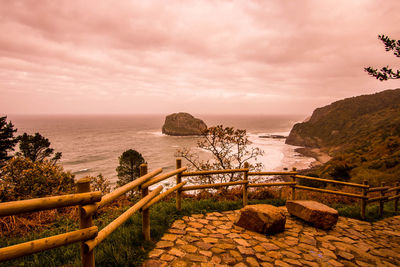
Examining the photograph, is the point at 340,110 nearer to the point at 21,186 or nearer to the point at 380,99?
the point at 380,99

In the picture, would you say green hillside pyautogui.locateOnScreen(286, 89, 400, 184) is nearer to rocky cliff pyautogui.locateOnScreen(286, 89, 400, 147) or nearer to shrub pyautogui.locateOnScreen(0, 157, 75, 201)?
rocky cliff pyautogui.locateOnScreen(286, 89, 400, 147)

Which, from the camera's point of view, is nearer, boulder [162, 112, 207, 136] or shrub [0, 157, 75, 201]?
shrub [0, 157, 75, 201]

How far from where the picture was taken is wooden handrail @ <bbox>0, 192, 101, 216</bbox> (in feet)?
5.83

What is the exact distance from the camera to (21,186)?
6.95 meters

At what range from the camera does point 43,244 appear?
1985mm

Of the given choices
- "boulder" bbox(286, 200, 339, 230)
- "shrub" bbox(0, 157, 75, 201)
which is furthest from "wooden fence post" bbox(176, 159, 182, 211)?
"shrub" bbox(0, 157, 75, 201)

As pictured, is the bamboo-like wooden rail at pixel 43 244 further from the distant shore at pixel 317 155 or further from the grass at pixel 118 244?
the distant shore at pixel 317 155

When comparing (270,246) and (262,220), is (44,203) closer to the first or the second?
(270,246)

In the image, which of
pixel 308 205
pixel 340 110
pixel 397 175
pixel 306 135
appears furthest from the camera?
pixel 340 110

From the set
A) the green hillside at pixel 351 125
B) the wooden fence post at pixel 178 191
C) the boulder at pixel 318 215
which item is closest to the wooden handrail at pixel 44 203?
the wooden fence post at pixel 178 191

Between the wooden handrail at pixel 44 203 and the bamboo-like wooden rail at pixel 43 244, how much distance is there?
293 mm

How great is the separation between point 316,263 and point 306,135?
7319 cm

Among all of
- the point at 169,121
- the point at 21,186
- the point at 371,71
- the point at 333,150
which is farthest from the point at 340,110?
the point at 21,186

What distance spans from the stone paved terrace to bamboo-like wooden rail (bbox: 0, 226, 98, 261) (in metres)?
1.45
